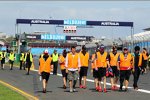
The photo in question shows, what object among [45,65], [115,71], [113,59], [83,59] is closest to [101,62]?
[113,59]

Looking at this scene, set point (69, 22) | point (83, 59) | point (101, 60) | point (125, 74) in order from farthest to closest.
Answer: point (69, 22), point (83, 59), point (125, 74), point (101, 60)

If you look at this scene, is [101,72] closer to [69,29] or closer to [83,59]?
[83,59]

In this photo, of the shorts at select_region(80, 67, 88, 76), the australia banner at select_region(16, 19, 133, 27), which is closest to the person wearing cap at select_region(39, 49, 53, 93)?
the shorts at select_region(80, 67, 88, 76)

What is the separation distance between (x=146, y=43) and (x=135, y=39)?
6.93m

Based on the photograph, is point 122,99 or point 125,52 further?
point 125,52

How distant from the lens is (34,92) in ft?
64.7

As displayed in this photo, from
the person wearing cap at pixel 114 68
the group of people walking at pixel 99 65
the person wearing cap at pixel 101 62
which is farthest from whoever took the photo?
the person wearing cap at pixel 114 68

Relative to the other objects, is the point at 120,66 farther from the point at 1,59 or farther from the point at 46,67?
the point at 1,59

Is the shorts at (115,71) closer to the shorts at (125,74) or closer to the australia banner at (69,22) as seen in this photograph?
the shorts at (125,74)

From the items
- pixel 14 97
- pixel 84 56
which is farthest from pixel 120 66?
pixel 14 97

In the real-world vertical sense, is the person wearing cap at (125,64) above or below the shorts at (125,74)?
above

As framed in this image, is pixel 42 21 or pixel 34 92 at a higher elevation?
pixel 42 21

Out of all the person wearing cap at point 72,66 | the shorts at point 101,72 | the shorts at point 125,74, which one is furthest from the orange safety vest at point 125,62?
the person wearing cap at point 72,66

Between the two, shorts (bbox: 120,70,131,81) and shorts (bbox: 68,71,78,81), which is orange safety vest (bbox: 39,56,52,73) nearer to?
shorts (bbox: 68,71,78,81)
